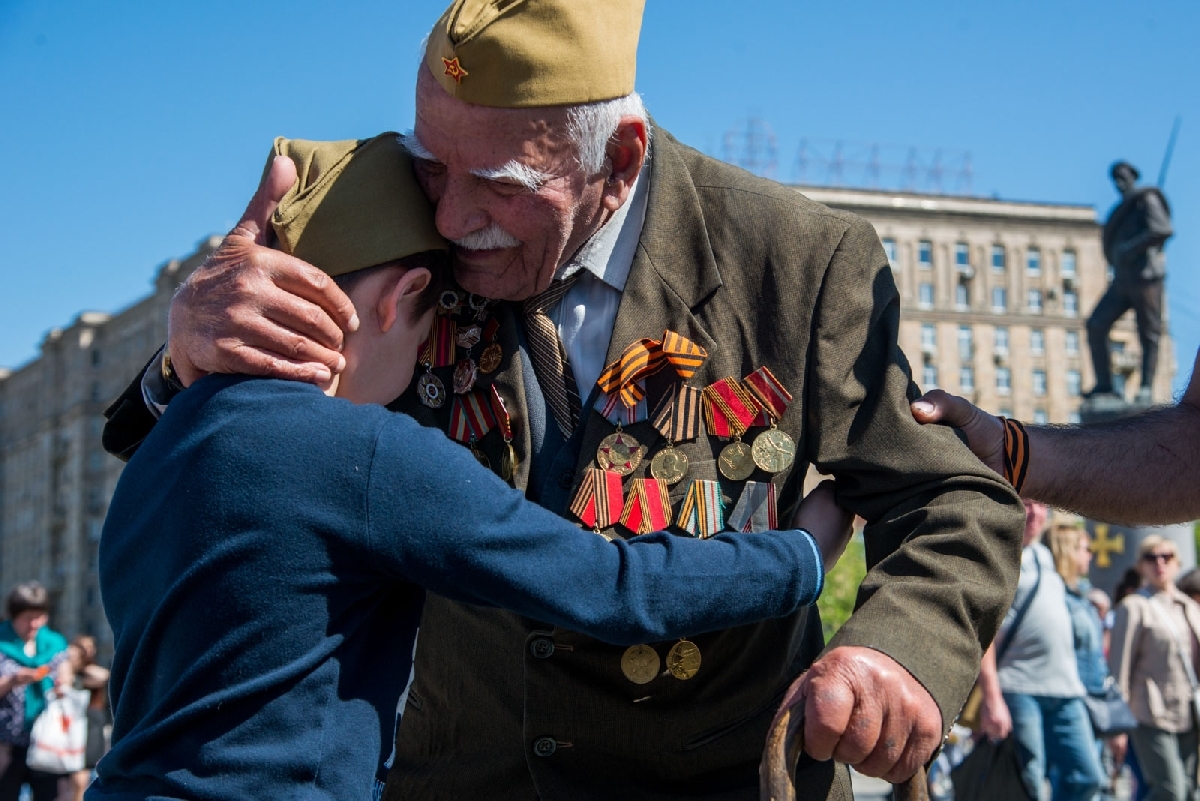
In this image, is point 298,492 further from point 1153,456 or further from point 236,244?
point 1153,456

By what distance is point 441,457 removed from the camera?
218 cm

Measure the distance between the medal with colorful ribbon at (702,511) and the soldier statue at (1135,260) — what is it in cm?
1585

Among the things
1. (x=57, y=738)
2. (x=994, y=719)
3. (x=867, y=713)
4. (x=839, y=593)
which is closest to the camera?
(x=867, y=713)

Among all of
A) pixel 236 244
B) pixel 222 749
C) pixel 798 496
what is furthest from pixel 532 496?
pixel 222 749

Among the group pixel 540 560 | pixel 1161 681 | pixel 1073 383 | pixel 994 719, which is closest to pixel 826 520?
pixel 540 560

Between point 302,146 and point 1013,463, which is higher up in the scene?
point 302,146

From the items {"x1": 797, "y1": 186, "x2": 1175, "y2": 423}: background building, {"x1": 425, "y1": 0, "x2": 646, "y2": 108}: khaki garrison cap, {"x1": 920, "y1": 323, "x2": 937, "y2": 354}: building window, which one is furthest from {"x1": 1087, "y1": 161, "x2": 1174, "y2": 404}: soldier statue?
{"x1": 920, "y1": 323, "x2": 937, "y2": 354}: building window

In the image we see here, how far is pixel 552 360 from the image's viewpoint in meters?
2.91

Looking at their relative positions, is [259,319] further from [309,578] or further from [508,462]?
[508,462]

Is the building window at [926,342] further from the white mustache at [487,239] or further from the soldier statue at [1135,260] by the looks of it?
the white mustache at [487,239]

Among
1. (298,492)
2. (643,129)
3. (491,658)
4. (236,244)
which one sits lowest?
(491,658)

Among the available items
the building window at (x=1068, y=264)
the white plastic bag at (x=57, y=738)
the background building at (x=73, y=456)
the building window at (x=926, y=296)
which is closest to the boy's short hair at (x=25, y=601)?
the white plastic bag at (x=57, y=738)

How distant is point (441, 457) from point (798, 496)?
969 mm

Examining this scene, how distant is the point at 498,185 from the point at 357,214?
0.29 m
